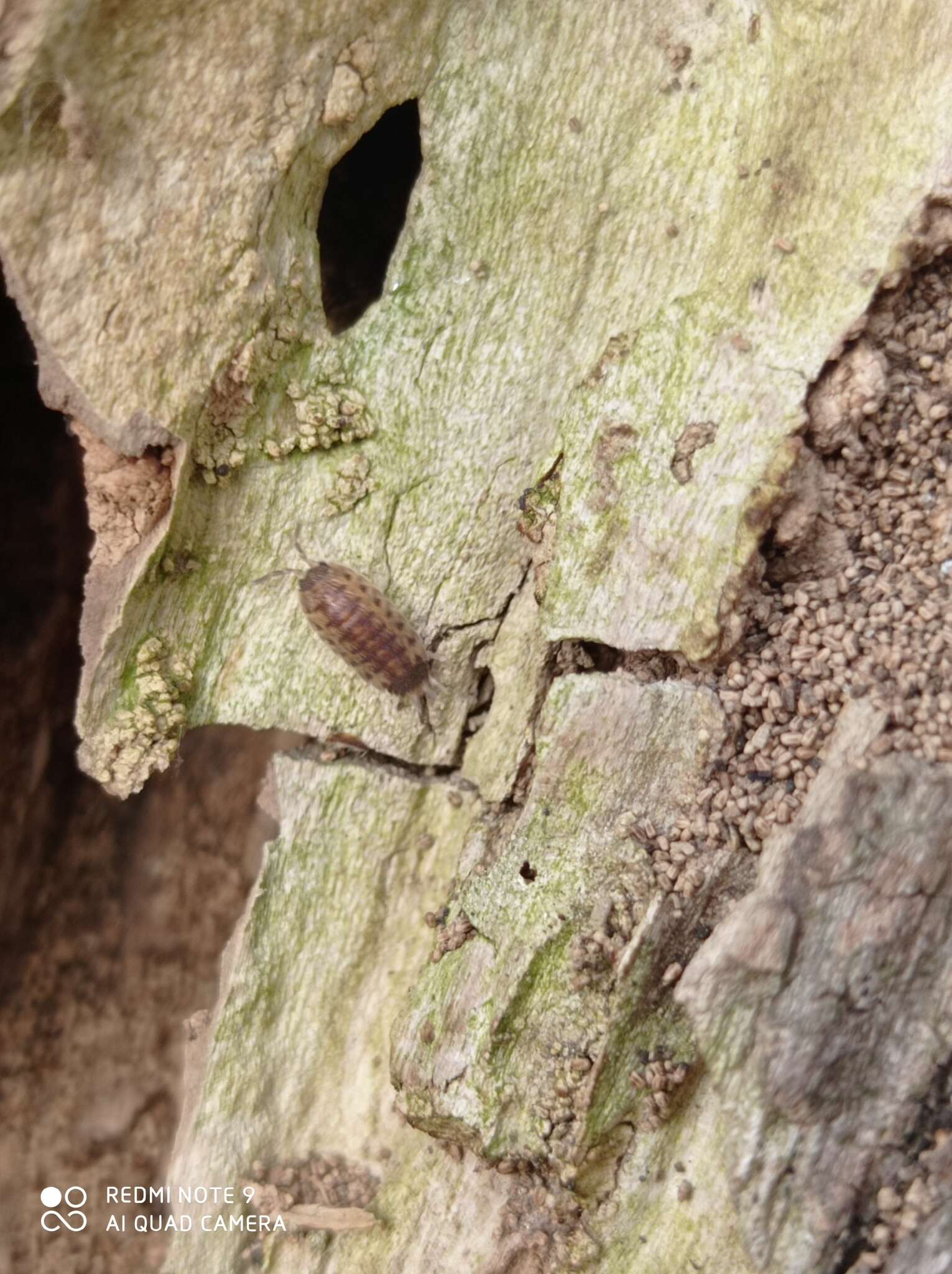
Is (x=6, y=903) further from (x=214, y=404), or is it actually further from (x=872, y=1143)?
(x=872, y=1143)

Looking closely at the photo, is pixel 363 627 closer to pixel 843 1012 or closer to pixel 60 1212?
pixel 843 1012

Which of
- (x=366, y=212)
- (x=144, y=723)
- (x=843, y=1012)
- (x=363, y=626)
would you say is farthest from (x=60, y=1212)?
(x=366, y=212)

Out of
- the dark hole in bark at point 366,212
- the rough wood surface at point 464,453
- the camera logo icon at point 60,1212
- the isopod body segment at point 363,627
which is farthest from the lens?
the camera logo icon at point 60,1212

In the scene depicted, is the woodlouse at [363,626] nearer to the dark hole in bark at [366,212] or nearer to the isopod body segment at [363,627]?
the isopod body segment at [363,627]

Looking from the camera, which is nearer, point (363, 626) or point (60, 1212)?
point (363, 626)

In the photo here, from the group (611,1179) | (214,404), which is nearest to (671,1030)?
(611,1179)

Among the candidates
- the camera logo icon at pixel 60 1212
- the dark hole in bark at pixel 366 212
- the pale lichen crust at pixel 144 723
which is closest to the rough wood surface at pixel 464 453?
the pale lichen crust at pixel 144 723
